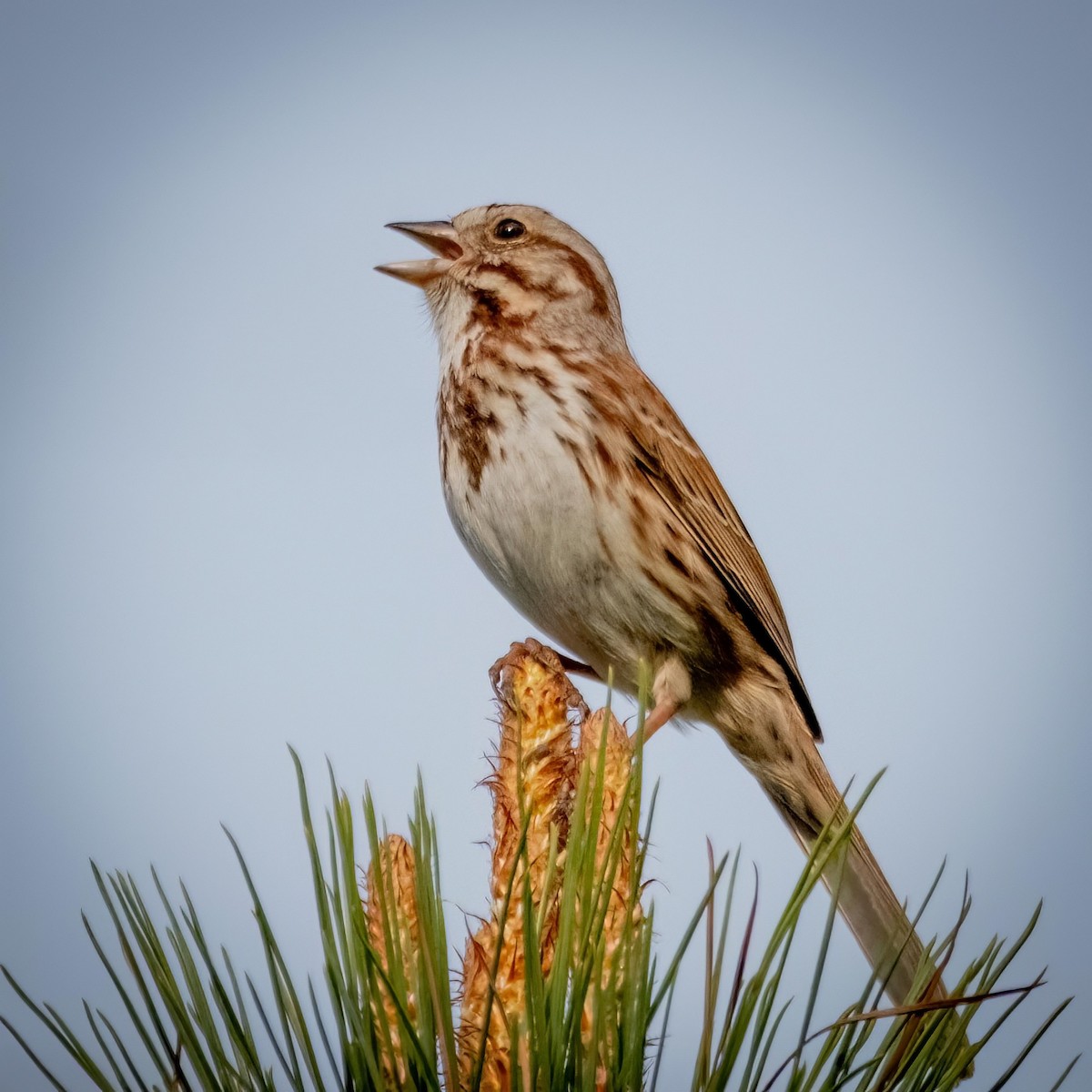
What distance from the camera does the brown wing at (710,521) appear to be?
14.7ft

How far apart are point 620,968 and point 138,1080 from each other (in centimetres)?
67

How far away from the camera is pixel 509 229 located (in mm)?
5043

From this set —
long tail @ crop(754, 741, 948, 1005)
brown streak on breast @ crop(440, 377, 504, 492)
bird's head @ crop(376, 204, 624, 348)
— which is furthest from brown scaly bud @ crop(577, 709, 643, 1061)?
bird's head @ crop(376, 204, 624, 348)

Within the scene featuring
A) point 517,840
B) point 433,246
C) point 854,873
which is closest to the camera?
point 517,840

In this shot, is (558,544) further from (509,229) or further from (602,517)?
(509,229)

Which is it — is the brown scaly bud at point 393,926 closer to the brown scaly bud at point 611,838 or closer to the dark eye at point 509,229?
the brown scaly bud at point 611,838

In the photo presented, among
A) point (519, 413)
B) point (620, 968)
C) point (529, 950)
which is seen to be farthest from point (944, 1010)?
point (519, 413)

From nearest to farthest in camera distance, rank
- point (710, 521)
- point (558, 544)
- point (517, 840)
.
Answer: point (517, 840) → point (558, 544) → point (710, 521)

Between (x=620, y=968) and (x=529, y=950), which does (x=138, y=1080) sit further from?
(x=620, y=968)

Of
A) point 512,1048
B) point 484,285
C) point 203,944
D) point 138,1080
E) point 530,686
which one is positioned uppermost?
point 484,285

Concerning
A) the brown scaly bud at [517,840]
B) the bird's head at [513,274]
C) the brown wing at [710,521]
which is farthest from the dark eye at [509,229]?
the brown scaly bud at [517,840]

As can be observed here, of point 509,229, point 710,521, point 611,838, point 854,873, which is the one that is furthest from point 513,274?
A: point 611,838

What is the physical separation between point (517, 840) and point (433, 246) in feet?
10.6

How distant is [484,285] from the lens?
189 inches
